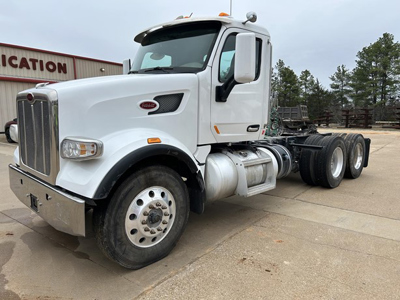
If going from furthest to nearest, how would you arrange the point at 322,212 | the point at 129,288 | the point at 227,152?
the point at 322,212
the point at 227,152
the point at 129,288

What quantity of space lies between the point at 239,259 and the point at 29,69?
18379 mm

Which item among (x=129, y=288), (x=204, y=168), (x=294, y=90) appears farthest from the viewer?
(x=294, y=90)

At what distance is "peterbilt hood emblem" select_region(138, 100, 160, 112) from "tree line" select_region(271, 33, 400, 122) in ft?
103

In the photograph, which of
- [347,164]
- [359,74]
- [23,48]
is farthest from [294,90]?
[347,164]

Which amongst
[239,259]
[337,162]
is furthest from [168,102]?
[337,162]

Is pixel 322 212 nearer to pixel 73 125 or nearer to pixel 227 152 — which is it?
pixel 227 152

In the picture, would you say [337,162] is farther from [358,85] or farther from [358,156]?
[358,85]

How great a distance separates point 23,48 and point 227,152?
Result: 17.3 m

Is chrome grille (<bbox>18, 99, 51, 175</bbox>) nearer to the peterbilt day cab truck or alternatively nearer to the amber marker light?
the peterbilt day cab truck

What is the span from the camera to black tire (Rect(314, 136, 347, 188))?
5.39 m

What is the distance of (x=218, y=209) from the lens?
4570 millimetres

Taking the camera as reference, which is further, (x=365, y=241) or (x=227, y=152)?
(x=227, y=152)

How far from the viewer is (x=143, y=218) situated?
8.87 feet

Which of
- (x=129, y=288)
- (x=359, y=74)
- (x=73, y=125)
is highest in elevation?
(x=359, y=74)
